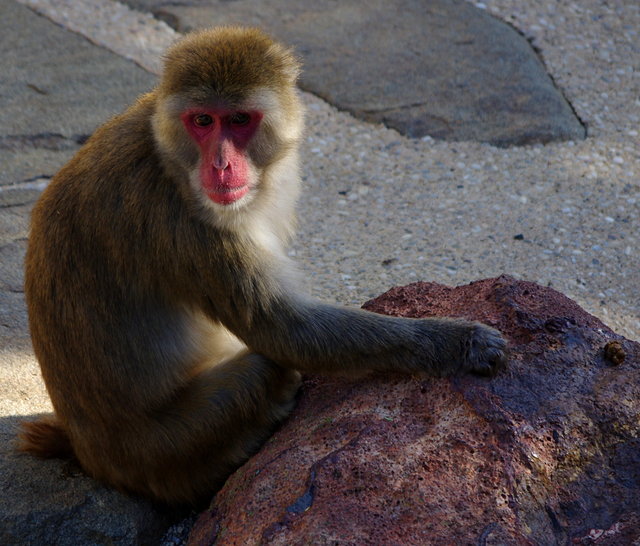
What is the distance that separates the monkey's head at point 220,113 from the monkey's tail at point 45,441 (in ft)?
3.50

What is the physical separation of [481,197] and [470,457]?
10.4 ft

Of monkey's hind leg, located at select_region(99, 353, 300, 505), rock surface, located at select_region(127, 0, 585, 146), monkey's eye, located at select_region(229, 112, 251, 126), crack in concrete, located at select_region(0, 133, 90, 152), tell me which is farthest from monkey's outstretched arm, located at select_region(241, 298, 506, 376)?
rock surface, located at select_region(127, 0, 585, 146)

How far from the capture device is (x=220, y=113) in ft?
9.84

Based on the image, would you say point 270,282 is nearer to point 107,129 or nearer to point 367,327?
point 367,327

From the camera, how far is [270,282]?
3.01 meters

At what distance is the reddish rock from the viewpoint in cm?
244

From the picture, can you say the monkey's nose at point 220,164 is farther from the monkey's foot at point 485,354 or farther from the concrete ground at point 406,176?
the concrete ground at point 406,176

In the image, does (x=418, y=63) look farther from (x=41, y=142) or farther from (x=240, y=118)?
(x=240, y=118)

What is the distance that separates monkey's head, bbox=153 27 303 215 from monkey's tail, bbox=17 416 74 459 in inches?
42.0

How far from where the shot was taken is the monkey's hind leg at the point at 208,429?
3.06m

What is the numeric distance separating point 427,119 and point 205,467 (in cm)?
373

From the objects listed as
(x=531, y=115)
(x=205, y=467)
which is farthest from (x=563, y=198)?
(x=205, y=467)

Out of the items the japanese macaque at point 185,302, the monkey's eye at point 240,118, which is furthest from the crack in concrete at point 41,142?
the monkey's eye at point 240,118

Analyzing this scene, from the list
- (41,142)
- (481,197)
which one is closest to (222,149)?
(481,197)
